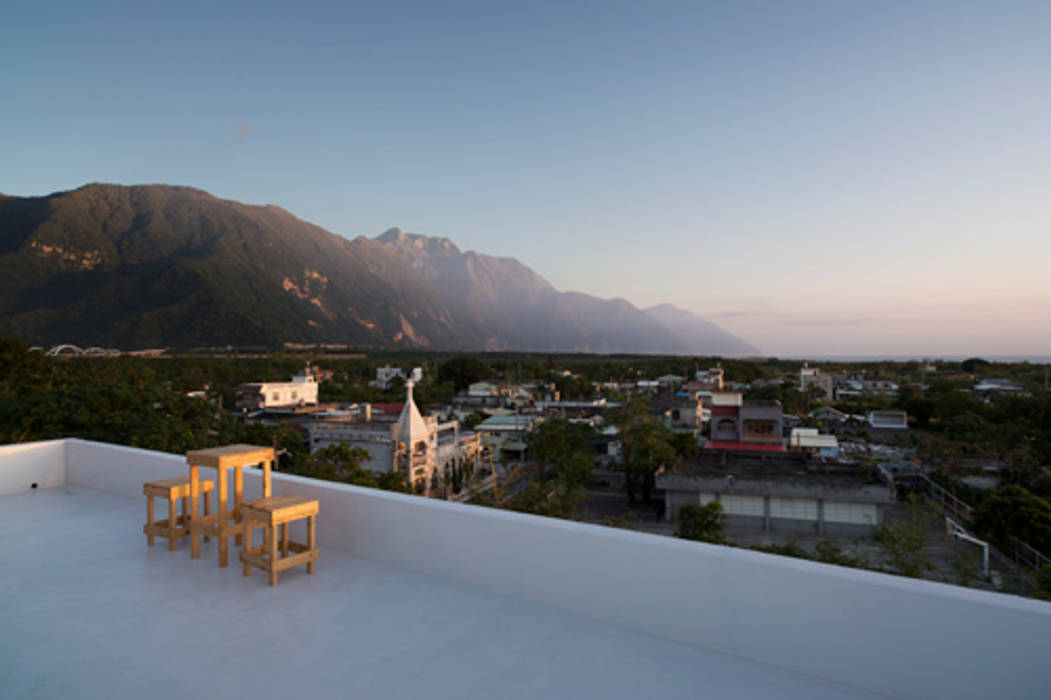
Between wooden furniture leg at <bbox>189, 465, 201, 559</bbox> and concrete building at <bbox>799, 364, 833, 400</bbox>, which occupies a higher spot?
wooden furniture leg at <bbox>189, 465, 201, 559</bbox>

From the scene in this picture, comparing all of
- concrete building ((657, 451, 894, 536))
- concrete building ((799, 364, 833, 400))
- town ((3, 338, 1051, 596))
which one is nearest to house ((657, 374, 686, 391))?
concrete building ((799, 364, 833, 400))

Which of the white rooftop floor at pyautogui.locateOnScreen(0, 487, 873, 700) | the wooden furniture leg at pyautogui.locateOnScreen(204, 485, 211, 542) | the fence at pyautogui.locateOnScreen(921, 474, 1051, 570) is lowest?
the fence at pyautogui.locateOnScreen(921, 474, 1051, 570)

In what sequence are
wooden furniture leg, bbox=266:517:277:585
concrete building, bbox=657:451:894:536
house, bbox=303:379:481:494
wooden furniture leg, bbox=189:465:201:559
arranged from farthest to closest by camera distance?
house, bbox=303:379:481:494
concrete building, bbox=657:451:894:536
wooden furniture leg, bbox=189:465:201:559
wooden furniture leg, bbox=266:517:277:585

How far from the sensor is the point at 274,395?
34219 mm

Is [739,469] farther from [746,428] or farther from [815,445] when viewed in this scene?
[815,445]

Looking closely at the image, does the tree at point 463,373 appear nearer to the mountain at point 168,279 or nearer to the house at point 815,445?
the house at point 815,445

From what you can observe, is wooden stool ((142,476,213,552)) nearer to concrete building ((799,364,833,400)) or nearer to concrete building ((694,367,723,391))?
concrete building ((694,367,723,391))

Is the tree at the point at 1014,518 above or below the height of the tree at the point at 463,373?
below

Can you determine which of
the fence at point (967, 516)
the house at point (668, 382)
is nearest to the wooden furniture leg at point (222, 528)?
the fence at point (967, 516)

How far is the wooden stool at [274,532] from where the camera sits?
7.11 feet

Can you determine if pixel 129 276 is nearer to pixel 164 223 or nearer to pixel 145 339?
pixel 145 339

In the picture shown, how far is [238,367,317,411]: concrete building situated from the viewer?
33562mm

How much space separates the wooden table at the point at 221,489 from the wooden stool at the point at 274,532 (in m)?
0.15

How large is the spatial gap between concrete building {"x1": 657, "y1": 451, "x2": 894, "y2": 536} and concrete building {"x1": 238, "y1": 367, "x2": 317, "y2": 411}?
26571mm
